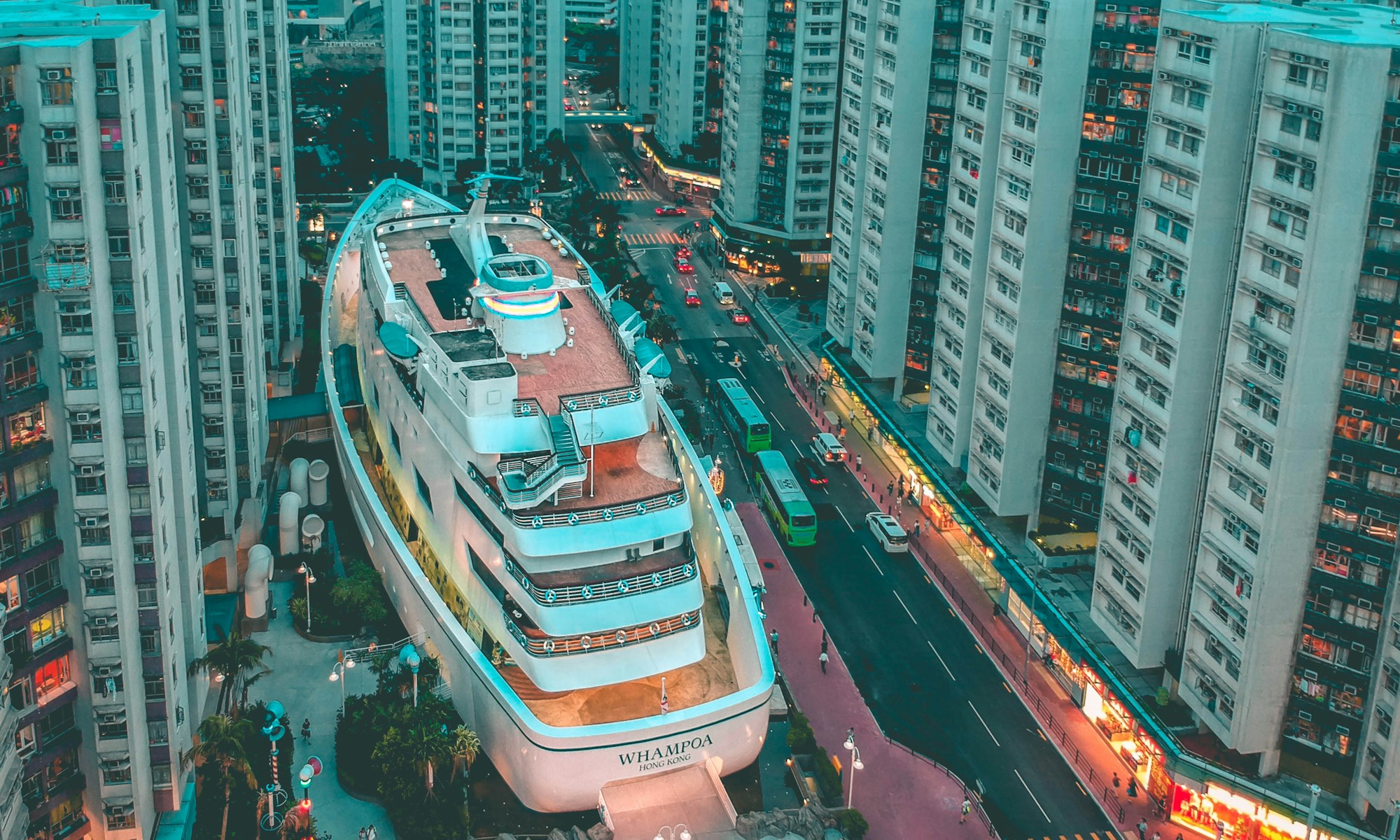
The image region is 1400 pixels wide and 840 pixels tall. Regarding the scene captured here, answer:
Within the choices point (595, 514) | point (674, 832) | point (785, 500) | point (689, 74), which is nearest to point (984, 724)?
point (674, 832)

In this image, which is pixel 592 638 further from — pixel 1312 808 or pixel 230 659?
pixel 1312 808

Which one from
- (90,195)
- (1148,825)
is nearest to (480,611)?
(90,195)

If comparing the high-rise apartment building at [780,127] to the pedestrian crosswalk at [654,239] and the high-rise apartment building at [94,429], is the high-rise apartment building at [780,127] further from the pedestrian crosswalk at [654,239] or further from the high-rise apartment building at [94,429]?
the high-rise apartment building at [94,429]

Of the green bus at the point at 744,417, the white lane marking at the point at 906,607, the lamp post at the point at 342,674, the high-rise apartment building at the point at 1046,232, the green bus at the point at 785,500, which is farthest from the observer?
the green bus at the point at 744,417

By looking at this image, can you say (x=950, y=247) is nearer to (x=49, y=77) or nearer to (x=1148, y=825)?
(x=1148, y=825)

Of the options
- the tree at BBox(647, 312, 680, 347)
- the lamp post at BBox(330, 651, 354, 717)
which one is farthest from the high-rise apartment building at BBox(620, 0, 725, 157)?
the lamp post at BBox(330, 651, 354, 717)

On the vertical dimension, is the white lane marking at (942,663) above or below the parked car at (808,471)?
below

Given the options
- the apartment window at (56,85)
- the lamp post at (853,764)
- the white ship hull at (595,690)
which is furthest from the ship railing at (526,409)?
the apartment window at (56,85)
